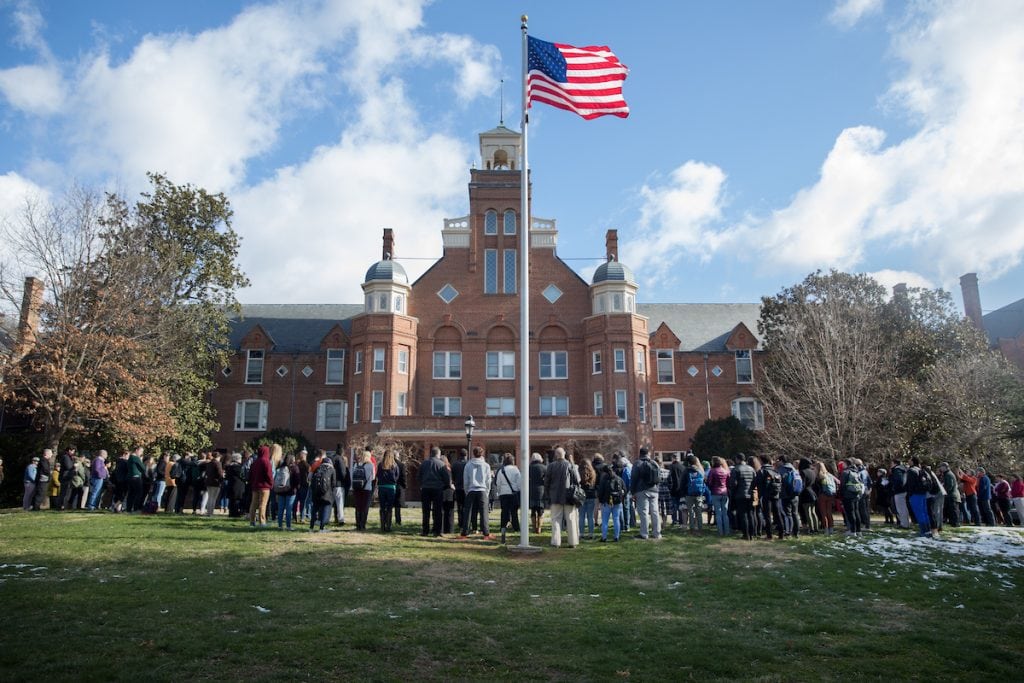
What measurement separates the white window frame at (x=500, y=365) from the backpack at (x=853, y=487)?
28.1 m

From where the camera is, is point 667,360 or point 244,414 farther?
point 667,360

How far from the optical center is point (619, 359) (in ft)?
142

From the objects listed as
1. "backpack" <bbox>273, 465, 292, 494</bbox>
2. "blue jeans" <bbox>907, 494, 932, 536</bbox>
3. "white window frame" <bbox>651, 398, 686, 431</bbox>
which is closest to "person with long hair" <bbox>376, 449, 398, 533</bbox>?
"backpack" <bbox>273, 465, 292, 494</bbox>

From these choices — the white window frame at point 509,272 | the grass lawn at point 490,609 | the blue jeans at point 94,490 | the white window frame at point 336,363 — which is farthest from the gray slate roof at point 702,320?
the blue jeans at point 94,490

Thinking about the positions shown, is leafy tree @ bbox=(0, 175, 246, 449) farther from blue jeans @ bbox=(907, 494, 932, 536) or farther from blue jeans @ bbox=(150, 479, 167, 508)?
blue jeans @ bbox=(907, 494, 932, 536)

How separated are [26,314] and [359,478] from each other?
19.4 meters

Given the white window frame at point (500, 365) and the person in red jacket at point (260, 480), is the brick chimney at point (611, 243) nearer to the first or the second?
the white window frame at point (500, 365)

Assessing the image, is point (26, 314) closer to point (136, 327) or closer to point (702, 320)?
point (136, 327)

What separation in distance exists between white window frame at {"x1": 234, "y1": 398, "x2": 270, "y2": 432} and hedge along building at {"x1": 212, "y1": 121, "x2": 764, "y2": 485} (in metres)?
0.07

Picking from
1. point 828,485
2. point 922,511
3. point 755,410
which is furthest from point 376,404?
point 922,511

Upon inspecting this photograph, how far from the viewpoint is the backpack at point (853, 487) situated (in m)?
17.3

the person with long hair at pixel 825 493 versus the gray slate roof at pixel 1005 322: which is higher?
the gray slate roof at pixel 1005 322

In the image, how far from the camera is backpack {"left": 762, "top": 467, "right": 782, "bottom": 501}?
16.4 meters

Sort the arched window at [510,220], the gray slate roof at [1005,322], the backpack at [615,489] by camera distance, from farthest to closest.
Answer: the gray slate roof at [1005,322] < the arched window at [510,220] < the backpack at [615,489]
